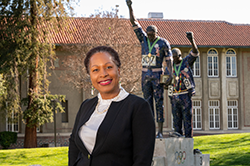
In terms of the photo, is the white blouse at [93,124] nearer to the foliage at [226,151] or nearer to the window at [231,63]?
the foliage at [226,151]

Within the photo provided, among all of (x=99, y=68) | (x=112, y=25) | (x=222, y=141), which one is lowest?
(x=222, y=141)

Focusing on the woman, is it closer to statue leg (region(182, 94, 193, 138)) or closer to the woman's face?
the woman's face

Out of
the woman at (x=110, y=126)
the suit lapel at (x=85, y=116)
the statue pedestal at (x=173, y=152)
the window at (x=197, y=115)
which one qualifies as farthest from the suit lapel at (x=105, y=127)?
the window at (x=197, y=115)

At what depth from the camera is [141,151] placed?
272 centimetres

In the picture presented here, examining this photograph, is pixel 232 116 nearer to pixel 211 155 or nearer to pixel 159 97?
pixel 211 155

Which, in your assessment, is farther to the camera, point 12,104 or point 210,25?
point 210,25

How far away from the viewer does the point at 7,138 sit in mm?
28344

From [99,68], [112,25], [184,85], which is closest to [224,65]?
[112,25]

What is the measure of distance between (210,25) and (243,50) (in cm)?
423

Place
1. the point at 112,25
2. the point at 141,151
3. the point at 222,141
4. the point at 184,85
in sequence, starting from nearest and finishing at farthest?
1. the point at 141,151
2. the point at 184,85
3. the point at 222,141
4. the point at 112,25

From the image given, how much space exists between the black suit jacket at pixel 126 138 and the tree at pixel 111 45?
23.5 m

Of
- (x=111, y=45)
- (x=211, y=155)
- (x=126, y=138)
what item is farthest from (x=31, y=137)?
(x=126, y=138)

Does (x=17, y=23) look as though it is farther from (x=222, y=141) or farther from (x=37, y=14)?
(x=222, y=141)

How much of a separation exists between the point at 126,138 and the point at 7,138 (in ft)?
89.9
